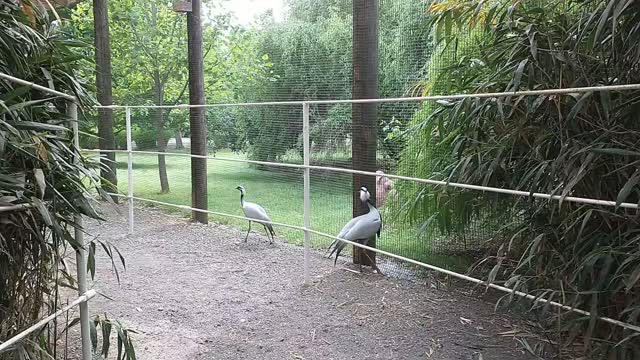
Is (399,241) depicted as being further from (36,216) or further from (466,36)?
(36,216)

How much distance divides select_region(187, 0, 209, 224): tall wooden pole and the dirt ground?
104cm

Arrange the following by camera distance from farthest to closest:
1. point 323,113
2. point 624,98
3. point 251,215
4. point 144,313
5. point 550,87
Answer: point 251,215, point 323,113, point 144,313, point 550,87, point 624,98

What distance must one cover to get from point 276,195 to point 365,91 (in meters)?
1.38

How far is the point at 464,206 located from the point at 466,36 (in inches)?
35.9

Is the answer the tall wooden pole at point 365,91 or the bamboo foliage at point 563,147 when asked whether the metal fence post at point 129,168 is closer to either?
the tall wooden pole at point 365,91

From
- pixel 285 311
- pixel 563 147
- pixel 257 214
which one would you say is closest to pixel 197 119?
pixel 257 214

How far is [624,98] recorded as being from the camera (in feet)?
5.43

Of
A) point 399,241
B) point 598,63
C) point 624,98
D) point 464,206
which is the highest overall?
point 598,63

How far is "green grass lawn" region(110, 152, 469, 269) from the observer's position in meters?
3.22

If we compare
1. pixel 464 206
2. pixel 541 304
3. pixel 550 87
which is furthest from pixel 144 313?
pixel 550 87

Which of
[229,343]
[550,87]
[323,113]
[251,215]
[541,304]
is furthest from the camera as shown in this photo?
[251,215]

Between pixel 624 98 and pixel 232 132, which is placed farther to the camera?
pixel 232 132

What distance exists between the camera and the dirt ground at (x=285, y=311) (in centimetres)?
231

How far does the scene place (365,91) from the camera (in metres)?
3.29
